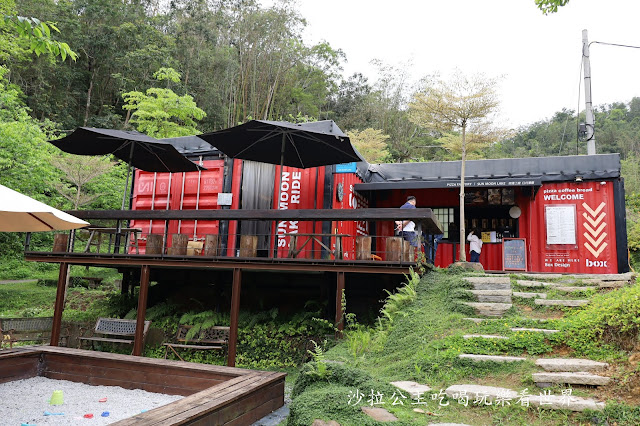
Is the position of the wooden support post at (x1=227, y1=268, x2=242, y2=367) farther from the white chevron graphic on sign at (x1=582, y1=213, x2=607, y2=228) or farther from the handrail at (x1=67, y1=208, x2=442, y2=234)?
the white chevron graphic on sign at (x1=582, y1=213, x2=607, y2=228)

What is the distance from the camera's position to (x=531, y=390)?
394cm

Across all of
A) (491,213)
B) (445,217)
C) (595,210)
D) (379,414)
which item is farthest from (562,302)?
(445,217)

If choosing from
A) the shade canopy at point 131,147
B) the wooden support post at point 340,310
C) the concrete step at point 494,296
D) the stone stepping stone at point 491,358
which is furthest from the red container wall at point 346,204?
the stone stepping stone at point 491,358

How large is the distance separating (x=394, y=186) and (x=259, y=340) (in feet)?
16.7

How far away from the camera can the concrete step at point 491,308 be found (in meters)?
6.02

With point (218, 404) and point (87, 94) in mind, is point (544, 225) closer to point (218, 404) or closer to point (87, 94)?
point (218, 404)

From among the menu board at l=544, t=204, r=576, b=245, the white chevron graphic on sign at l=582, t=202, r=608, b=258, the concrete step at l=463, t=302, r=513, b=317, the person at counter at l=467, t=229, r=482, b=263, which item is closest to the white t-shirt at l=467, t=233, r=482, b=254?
the person at counter at l=467, t=229, r=482, b=263

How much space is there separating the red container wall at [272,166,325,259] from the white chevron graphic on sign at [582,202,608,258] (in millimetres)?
6257

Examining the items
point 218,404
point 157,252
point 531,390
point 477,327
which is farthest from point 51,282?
point 531,390

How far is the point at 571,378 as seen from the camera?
12.8ft

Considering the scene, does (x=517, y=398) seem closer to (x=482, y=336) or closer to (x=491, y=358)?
(x=491, y=358)

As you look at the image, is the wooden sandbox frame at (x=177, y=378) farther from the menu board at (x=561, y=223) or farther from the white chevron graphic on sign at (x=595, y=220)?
the white chevron graphic on sign at (x=595, y=220)

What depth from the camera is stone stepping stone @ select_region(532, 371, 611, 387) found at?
12.5ft

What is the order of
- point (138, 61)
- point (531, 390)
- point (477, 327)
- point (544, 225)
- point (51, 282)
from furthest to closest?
point (138, 61)
point (51, 282)
point (544, 225)
point (477, 327)
point (531, 390)
